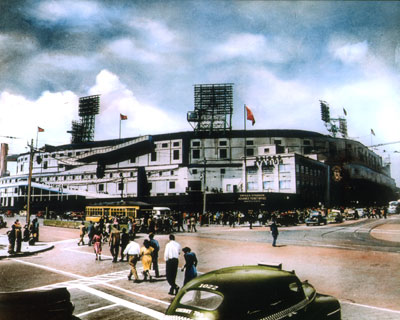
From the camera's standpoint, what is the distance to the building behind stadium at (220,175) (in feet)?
83.8

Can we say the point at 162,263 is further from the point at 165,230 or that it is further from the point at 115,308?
the point at 165,230

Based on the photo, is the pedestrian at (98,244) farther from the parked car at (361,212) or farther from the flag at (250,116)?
the parked car at (361,212)

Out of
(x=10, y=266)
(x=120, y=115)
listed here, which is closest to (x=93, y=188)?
(x=10, y=266)

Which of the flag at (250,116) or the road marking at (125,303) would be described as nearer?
the road marking at (125,303)

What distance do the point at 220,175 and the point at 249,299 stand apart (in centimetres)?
3253

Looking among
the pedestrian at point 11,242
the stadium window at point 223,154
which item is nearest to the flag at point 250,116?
the pedestrian at point 11,242

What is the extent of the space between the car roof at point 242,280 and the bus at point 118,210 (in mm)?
18876

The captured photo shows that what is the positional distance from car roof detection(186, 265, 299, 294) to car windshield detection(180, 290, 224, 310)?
107 mm

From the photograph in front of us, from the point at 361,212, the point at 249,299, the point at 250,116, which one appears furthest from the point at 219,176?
the point at 249,299

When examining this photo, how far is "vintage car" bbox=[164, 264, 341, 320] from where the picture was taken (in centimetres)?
452

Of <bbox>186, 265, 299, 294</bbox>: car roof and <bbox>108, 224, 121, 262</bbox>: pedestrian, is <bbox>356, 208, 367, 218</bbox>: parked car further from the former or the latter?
<bbox>186, 265, 299, 294</bbox>: car roof

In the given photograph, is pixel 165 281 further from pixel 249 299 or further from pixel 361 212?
pixel 361 212

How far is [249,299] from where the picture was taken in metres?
4.61

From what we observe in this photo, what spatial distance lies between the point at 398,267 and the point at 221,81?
315 inches
